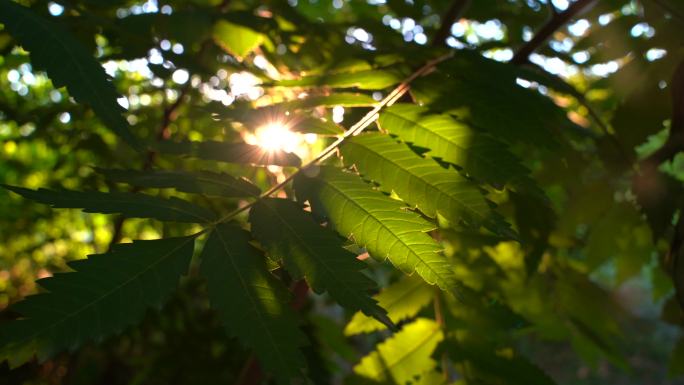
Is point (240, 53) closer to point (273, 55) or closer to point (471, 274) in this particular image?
point (273, 55)

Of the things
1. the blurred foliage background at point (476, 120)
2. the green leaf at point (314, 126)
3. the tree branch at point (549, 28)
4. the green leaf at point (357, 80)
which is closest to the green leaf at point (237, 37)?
the blurred foliage background at point (476, 120)

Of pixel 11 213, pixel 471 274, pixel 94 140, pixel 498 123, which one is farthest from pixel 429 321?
pixel 11 213

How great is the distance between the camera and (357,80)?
938 millimetres

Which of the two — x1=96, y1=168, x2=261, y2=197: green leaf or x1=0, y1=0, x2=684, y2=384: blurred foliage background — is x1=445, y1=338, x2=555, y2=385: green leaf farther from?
x1=96, y1=168, x2=261, y2=197: green leaf

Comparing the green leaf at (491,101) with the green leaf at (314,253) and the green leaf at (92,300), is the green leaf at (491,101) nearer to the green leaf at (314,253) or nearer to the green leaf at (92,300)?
the green leaf at (314,253)

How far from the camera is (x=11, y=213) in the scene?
7.41ft

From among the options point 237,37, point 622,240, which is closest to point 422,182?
point 237,37

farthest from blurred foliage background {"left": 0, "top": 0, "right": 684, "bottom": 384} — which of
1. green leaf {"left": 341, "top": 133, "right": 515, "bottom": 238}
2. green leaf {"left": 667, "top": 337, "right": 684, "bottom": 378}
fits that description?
green leaf {"left": 341, "top": 133, "right": 515, "bottom": 238}

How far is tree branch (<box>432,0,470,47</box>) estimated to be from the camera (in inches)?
48.4

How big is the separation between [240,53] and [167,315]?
3.29ft

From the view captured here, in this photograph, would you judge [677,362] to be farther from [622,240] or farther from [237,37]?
[237,37]

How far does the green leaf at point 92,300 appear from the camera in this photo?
1.60 feet

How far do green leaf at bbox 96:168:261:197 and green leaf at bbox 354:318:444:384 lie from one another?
39 centimetres

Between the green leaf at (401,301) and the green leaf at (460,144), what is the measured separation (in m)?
0.36
